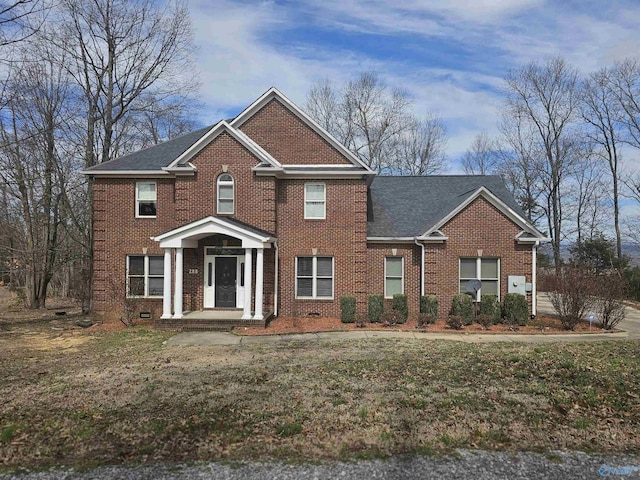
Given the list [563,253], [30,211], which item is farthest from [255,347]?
[563,253]

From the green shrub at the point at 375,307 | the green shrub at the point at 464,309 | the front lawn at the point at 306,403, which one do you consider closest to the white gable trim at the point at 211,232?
the green shrub at the point at 375,307

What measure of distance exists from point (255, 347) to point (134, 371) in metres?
3.28

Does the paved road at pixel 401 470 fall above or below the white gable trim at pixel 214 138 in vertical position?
below

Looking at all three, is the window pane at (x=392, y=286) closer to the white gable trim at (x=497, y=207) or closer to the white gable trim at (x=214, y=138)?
the white gable trim at (x=497, y=207)

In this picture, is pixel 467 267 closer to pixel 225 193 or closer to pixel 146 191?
pixel 225 193

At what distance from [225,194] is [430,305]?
7918mm

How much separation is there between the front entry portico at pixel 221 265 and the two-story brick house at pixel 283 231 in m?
0.05

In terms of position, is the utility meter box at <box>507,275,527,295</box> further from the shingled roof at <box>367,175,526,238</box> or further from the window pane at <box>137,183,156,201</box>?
the window pane at <box>137,183,156,201</box>

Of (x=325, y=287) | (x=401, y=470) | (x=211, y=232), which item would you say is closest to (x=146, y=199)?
(x=211, y=232)

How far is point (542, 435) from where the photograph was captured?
5.68 metres

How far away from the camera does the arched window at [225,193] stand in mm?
16297

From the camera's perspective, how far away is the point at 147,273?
1703cm

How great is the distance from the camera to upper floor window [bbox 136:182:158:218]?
17.1 metres

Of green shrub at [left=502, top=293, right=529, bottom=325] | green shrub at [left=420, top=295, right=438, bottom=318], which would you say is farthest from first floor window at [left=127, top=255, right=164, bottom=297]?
green shrub at [left=502, top=293, right=529, bottom=325]
